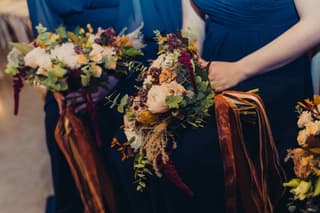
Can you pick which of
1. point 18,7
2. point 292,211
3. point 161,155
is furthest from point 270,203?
point 18,7

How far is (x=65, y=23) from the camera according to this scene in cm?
171

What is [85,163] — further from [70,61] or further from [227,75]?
[227,75]

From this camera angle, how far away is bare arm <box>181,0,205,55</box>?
153 cm

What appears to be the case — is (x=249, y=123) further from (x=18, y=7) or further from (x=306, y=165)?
(x=18, y=7)

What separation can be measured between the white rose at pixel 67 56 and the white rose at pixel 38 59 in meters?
0.02

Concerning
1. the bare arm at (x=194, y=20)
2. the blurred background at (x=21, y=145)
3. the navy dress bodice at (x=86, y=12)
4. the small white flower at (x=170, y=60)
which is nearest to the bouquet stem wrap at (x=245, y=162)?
the small white flower at (x=170, y=60)

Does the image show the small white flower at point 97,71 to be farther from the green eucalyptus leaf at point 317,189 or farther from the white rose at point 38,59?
the green eucalyptus leaf at point 317,189

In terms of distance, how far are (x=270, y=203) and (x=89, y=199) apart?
0.56m

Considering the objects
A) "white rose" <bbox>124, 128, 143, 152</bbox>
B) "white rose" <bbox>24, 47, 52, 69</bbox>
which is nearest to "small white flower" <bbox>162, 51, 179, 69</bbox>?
"white rose" <bbox>124, 128, 143, 152</bbox>

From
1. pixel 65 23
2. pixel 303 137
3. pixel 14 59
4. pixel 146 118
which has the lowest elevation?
pixel 303 137

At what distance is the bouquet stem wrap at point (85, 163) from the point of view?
4.91 ft

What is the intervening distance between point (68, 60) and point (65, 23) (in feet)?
1.34

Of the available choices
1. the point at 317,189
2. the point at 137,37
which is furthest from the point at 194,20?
the point at 317,189

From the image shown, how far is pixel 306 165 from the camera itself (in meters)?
1.28
